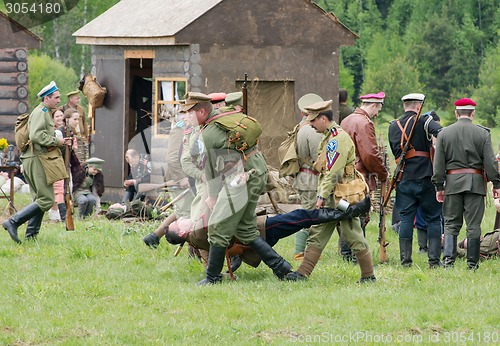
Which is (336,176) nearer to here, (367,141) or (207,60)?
(367,141)

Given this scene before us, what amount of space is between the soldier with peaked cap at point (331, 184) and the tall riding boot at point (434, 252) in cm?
134

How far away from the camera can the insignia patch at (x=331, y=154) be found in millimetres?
9688

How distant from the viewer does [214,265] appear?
981 centimetres

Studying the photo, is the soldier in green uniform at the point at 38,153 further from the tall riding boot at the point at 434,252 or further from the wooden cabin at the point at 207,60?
the wooden cabin at the point at 207,60

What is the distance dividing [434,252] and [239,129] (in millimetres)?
2808

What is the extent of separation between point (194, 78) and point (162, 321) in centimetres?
923

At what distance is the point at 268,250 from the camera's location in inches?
388

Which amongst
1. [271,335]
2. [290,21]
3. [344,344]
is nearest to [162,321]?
[271,335]

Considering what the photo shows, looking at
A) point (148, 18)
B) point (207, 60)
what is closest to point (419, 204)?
point (207, 60)

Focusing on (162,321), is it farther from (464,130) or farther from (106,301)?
(464,130)

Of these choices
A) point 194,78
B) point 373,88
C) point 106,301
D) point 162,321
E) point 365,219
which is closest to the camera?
point 162,321

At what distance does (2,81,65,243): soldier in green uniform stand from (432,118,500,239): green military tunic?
462cm

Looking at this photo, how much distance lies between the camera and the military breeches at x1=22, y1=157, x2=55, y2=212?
12219 millimetres

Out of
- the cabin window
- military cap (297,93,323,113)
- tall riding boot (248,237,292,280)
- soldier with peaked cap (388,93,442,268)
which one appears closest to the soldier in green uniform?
military cap (297,93,323,113)
